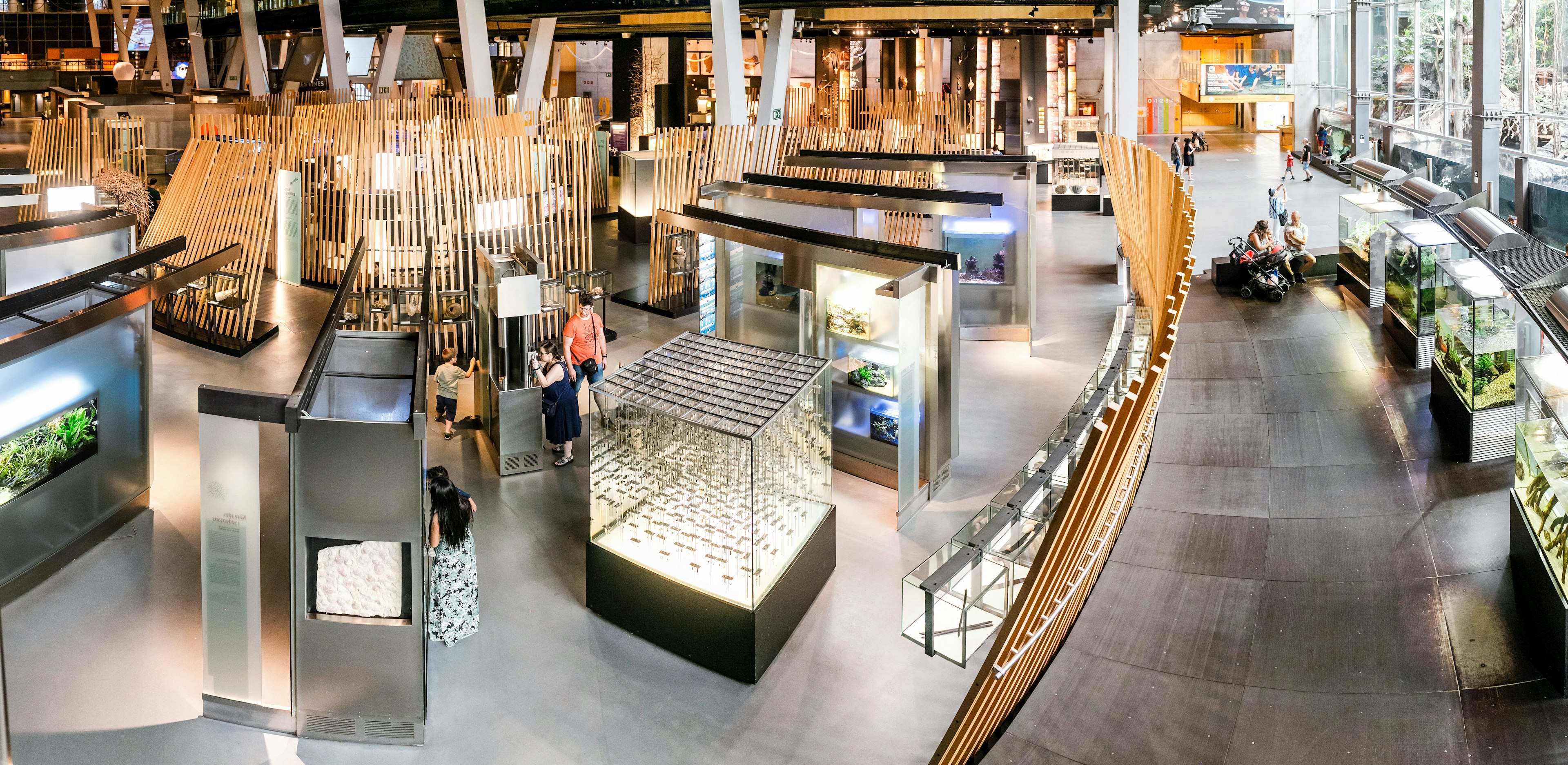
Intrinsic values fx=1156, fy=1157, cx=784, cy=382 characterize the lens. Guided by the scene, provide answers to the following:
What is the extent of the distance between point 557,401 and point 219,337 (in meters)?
5.70

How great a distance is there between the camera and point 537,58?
2477 cm

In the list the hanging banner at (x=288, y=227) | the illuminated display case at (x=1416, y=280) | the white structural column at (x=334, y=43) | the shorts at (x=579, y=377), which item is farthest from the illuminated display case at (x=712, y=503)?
the white structural column at (x=334, y=43)

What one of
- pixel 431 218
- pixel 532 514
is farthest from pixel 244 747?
pixel 431 218

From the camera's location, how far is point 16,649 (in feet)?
20.5

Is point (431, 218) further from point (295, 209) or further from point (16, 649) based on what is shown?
point (16, 649)

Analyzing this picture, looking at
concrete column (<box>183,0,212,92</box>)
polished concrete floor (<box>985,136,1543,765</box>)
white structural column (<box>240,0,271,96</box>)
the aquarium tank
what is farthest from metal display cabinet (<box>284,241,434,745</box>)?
concrete column (<box>183,0,212,92</box>)

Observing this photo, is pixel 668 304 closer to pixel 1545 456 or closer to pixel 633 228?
pixel 633 228

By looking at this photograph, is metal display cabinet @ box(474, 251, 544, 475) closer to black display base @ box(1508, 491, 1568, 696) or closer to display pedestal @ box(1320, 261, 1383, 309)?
black display base @ box(1508, 491, 1568, 696)

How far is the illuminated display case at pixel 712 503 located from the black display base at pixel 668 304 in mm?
7485

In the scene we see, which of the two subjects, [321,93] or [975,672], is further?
[321,93]

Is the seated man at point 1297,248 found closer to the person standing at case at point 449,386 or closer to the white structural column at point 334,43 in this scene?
the person standing at case at point 449,386

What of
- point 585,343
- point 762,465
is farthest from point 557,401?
point 762,465

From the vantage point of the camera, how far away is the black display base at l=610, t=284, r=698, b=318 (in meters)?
14.6

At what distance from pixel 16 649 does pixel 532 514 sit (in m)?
3.15
